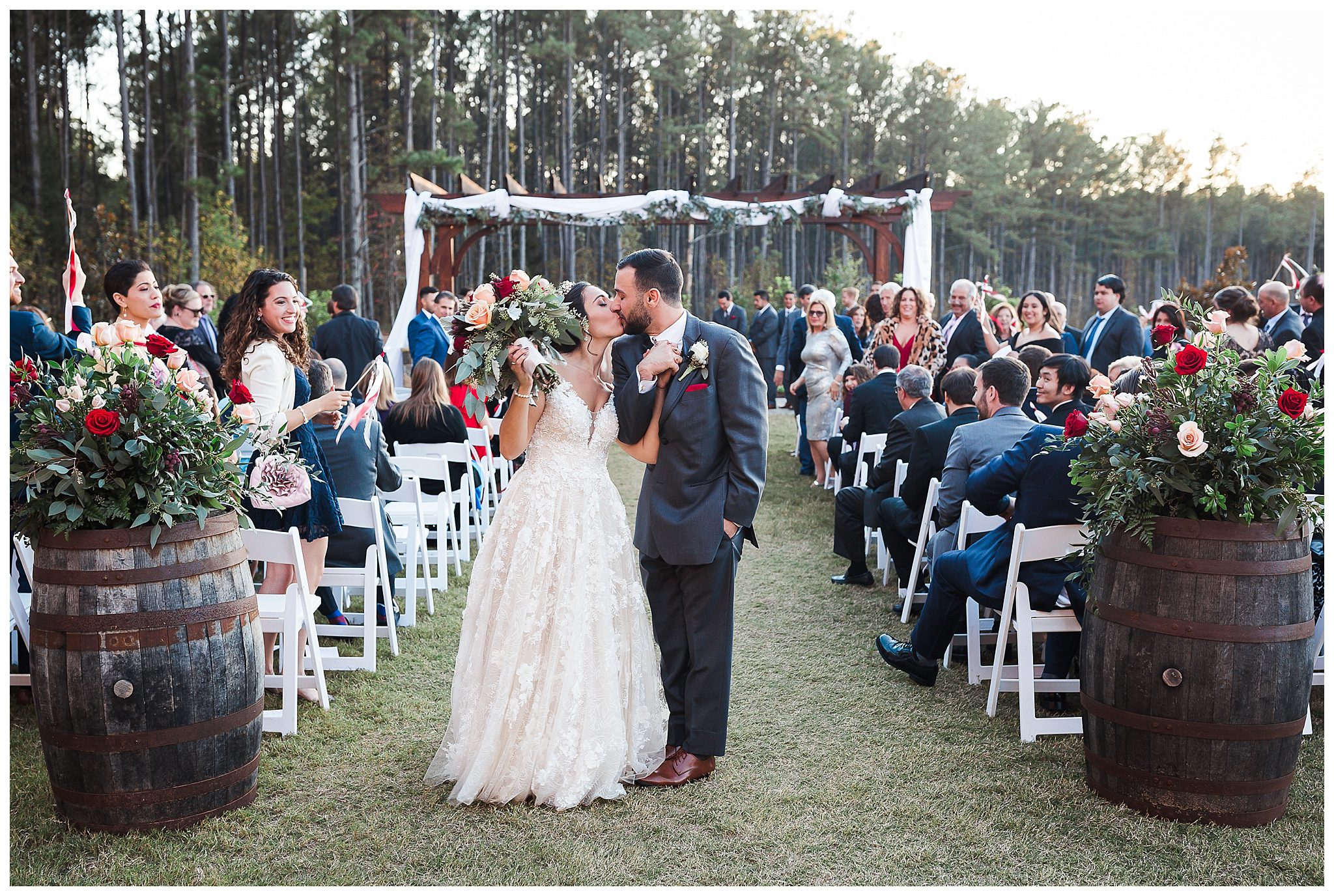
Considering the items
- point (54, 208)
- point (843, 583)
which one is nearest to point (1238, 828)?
point (843, 583)

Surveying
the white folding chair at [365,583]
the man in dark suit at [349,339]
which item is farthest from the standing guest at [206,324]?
the white folding chair at [365,583]

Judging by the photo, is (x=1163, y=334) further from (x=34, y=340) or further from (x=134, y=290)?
(x=34, y=340)

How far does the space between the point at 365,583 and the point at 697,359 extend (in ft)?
7.12

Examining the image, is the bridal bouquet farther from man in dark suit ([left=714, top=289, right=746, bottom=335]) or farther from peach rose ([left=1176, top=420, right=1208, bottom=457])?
man in dark suit ([left=714, top=289, right=746, bottom=335])

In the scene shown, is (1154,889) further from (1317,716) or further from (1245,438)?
(1317,716)

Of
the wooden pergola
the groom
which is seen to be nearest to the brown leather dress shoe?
the groom

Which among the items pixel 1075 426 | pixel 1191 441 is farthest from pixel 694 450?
pixel 1191 441

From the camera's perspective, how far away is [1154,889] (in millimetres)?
2629

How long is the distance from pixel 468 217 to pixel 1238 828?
12.3m

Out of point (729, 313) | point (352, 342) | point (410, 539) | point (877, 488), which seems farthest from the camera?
point (729, 313)

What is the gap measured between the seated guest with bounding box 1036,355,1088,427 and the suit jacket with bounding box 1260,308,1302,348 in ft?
9.43

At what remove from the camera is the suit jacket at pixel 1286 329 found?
22.5 feet

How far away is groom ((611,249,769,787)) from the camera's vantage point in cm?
308

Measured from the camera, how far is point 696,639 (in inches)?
128
